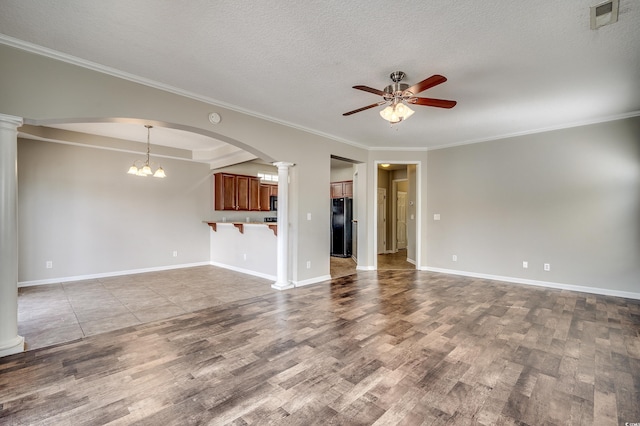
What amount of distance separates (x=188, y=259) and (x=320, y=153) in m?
4.12

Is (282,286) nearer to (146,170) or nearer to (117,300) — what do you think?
(117,300)

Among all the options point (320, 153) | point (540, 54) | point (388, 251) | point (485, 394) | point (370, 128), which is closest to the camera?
point (485, 394)

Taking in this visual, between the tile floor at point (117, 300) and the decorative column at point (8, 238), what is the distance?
23 centimetres

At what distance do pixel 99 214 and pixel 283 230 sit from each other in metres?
3.81

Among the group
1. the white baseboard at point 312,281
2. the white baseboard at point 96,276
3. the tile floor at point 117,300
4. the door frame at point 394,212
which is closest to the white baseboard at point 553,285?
the white baseboard at point 312,281

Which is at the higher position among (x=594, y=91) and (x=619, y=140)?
(x=594, y=91)

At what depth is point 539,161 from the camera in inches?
195

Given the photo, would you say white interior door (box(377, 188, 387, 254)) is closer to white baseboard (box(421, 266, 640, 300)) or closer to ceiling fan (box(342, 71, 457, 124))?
white baseboard (box(421, 266, 640, 300))

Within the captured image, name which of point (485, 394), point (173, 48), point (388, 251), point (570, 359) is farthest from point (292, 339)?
point (388, 251)

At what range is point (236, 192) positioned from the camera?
287 inches

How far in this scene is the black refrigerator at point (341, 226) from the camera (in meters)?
7.99

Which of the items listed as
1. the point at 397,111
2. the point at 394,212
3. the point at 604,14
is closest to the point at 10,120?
the point at 397,111

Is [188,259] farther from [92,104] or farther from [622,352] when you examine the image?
[622,352]

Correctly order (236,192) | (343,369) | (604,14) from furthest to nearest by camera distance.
→ (236,192)
(343,369)
(604,14)
